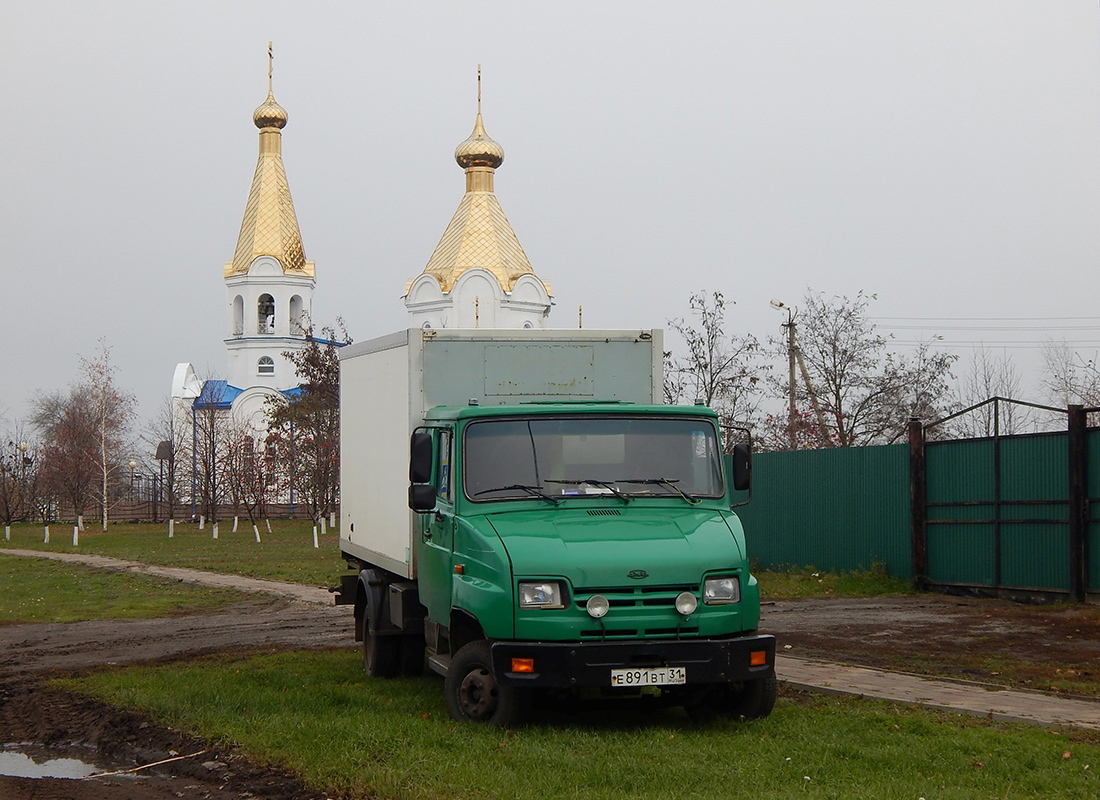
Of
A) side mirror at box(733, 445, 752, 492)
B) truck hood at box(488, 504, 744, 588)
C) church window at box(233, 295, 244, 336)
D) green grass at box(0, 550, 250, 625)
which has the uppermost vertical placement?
church window at box(233, 295, 244, 336)

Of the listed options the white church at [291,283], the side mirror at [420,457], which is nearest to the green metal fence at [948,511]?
the side mirror at [420,457]

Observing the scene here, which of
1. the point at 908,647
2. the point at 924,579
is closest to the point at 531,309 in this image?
the point at 924,579

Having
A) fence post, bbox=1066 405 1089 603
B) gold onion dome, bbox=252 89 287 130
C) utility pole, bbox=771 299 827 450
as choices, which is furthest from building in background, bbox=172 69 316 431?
fence post, bbox=1066 405 1089 603

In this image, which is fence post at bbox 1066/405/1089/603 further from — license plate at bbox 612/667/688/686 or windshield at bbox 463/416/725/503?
license plate at bbox 612/667/688/686

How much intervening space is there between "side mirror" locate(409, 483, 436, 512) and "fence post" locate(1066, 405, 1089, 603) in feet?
34.7

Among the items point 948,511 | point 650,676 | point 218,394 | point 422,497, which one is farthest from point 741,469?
point 218,394

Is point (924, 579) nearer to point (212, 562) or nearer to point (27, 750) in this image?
point (27, 750)

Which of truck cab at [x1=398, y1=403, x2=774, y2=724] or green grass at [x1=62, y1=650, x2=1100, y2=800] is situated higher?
truck cab at [x1=398, y1=403, x2=774, y2=724]

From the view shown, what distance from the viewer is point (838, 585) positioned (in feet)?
71.6

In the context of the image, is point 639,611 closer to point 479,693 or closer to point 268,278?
point 479,693

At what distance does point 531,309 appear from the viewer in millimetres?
67562

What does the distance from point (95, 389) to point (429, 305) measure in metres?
15.7

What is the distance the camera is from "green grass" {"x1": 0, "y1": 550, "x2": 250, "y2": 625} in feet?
67.5

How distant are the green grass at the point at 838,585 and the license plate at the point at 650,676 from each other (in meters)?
12.2
